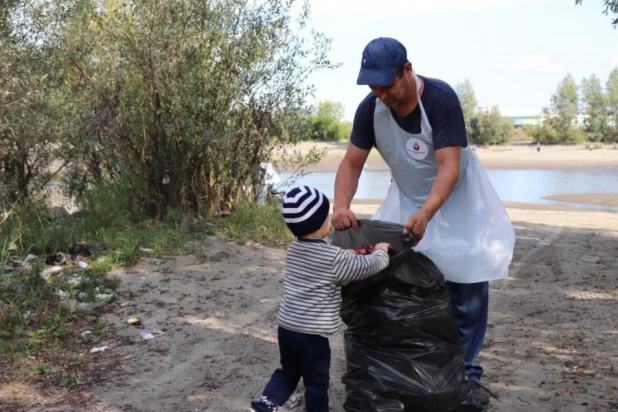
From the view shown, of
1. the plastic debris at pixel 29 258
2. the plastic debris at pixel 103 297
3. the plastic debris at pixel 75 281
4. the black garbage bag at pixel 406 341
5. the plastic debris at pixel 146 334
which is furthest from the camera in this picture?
the plastic debris at pixel 29 258

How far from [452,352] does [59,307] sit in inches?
138

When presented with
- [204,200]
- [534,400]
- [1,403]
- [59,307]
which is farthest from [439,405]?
[204,200]

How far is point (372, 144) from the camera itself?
12.9ft

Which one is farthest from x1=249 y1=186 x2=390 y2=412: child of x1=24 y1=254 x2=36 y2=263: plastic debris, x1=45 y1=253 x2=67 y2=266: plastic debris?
x1=24 y1=254 x2=36 y2=263: plastic debris

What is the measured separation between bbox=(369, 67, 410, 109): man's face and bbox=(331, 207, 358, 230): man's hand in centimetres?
60

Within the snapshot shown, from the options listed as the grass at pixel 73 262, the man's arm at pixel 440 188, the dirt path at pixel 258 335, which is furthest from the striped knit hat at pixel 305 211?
the grass at pixel 73 262

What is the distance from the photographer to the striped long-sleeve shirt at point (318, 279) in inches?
132

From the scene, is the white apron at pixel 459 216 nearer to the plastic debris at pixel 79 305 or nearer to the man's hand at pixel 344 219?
the man's hand at pixel 344 219

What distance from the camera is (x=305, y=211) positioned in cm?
334

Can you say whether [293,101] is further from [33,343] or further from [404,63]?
[404,63]

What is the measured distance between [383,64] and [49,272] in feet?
14.8

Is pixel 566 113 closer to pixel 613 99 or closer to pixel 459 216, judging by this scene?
pixel 613 99

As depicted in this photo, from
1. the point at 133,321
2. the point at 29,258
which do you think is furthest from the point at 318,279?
the point at 29,258

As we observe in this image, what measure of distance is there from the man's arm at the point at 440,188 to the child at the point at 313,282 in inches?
8.2
